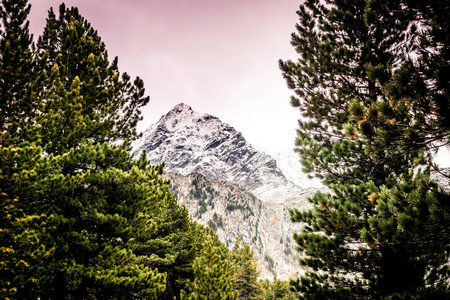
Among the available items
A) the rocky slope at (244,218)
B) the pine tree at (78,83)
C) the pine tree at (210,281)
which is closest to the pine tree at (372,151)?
the pine tree at (210,281)

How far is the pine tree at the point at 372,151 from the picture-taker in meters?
3.45

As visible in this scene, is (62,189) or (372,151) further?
(62,189)

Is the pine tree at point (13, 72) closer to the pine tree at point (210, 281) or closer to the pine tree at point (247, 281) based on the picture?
the pine tree at point (210, 281)

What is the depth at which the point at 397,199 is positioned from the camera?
146 inches

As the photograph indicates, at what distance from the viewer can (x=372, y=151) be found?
381 centimetres

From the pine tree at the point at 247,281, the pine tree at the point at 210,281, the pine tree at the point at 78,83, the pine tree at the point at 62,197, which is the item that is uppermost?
the pine tree at the point at 78,83

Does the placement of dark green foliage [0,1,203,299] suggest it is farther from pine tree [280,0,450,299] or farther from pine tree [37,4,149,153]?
pine tree [280,0,450,299]

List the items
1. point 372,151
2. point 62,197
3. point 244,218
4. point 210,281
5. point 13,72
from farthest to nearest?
point 244,218 → point 210,281 → point 62,197 → point 13,72 → point 372,151

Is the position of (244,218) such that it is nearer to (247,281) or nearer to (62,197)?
(247,281)

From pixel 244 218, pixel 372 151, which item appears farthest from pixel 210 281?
pixel 244 218

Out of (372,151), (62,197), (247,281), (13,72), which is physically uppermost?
(13,72)

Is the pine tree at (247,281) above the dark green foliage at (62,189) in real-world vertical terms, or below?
below

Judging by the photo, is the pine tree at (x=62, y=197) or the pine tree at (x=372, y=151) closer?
the pine tree at (x=372, y=151)

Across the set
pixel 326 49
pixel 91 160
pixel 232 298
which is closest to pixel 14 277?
pixel 91 160
